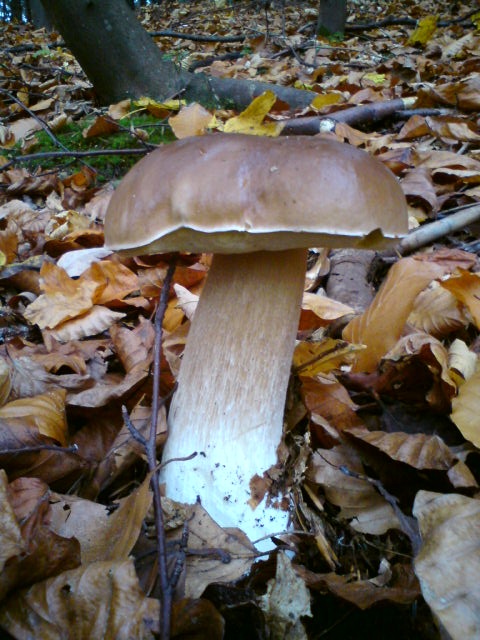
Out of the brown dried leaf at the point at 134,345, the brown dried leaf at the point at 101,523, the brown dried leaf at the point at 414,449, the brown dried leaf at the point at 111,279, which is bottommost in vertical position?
the brown dried leaf at the point at 111,279

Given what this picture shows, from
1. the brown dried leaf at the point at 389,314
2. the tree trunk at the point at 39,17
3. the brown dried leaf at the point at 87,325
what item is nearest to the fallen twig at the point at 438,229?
the brown dried leaf at the point at 389,314

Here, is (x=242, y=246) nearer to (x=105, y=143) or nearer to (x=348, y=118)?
(x=348, y=118)

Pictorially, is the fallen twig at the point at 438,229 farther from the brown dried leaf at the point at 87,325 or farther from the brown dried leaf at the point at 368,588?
the brown dried leaf at the point at 368,588

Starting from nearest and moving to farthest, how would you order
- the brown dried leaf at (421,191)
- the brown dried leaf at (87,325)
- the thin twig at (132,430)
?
1. the thin twig at (132,430)
2. the brown dried leaf at (87,325)
3. the brown dried leaf at (421,191)

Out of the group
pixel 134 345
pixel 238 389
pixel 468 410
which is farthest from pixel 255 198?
pixel 134 345

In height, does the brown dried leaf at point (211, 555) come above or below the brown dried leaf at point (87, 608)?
below

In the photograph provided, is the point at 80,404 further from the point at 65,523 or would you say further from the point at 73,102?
the point at 73,102

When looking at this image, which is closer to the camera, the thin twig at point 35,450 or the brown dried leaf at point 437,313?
the thin twig at point 35,450
